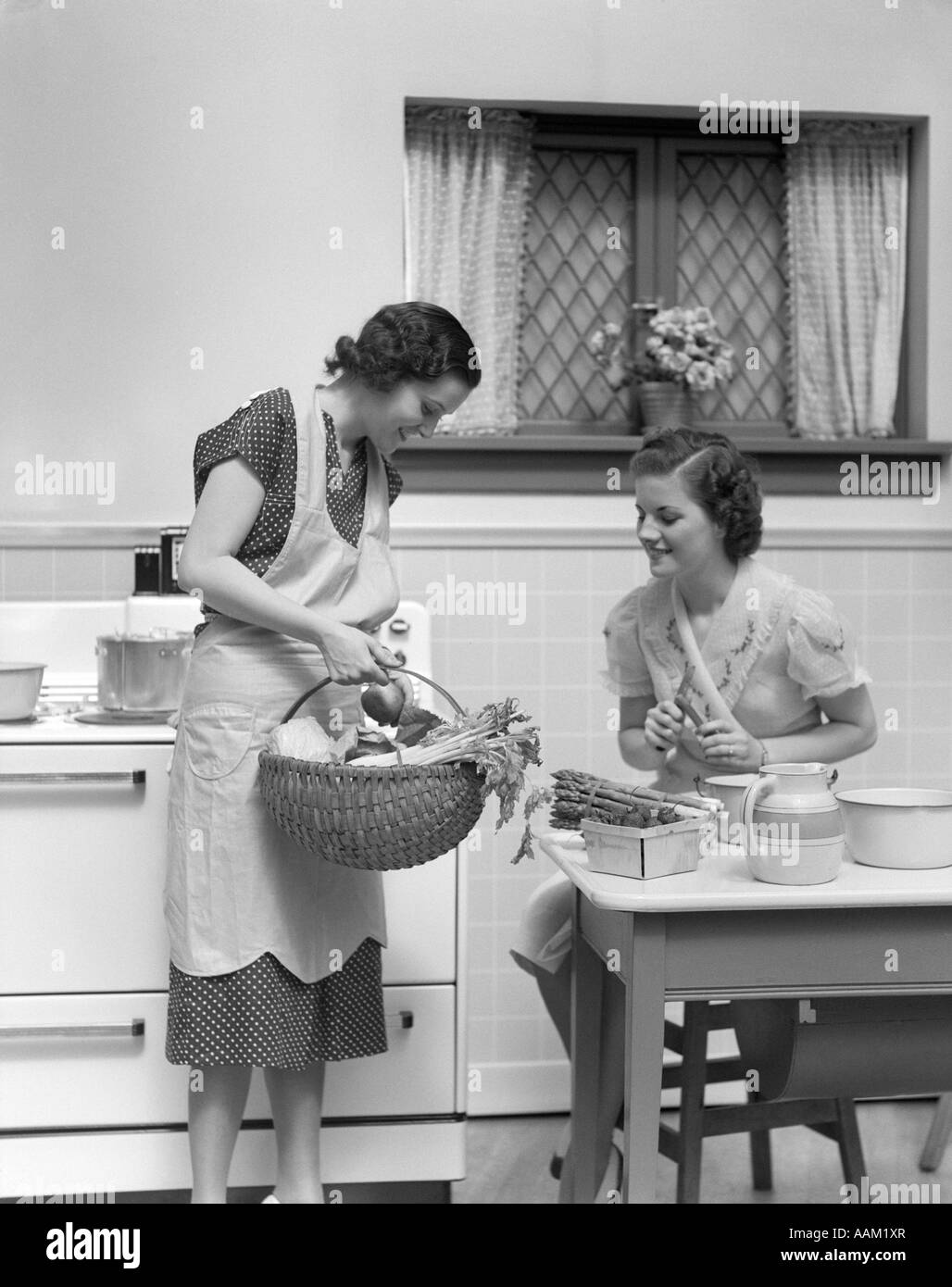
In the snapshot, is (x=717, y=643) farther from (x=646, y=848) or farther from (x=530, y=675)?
(x=530, y=675)

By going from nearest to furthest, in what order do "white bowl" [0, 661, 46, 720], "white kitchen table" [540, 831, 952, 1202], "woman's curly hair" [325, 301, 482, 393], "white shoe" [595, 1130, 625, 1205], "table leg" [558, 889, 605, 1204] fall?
"white kitchen table" [540, 831, 952, 1202] → "woman's curly hair" [325, 301, 482, 393] → "table leg" [558, 889, 605, 1204] → "white shoe" [595, 1130, 625, 1205] → "white bowl" [0, 661, 46, 720]

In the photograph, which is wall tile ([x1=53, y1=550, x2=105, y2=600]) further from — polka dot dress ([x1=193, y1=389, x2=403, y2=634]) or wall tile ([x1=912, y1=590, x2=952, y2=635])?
wall tile ([x1=912, y1=590, x2=952, y2=635])

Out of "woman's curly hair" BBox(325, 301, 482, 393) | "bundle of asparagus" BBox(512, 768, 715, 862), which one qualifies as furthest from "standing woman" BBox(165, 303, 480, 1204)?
"bundle of asparagus" BBox(512, 768, 715, 862)

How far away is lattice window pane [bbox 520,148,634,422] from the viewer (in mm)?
3256

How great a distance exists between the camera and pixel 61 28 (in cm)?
300

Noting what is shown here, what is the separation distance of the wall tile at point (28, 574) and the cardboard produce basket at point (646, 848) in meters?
1.78

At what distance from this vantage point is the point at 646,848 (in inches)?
65.2

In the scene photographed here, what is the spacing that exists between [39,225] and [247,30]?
643 mm

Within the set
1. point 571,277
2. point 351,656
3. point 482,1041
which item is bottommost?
point 482,1041

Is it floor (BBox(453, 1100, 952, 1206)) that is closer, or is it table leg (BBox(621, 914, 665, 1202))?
table leg (BBox(621, 914, 665, 1202))

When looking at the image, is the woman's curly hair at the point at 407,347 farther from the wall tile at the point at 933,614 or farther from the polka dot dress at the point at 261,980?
the wall tile at the point at 933,614

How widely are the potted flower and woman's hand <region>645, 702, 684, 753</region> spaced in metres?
1.23

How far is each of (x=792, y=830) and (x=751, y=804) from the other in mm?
64

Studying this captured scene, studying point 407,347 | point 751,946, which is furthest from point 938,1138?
point 407,347
